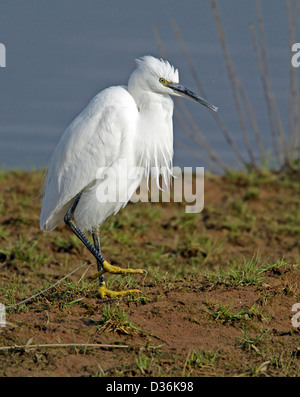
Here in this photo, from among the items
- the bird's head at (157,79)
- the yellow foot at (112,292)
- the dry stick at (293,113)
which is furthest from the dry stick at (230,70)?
the yellow foot at (112,292)

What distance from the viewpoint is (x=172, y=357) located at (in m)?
3.17

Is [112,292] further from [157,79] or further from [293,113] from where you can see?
[293,113]

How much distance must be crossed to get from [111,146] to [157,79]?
0.60 metres

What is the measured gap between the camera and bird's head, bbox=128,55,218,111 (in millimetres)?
4586

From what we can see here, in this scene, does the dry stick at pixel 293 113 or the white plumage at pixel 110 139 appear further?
the dry stick at pixel 293 113

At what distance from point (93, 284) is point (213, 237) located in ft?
8.77

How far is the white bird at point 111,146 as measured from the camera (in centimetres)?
452

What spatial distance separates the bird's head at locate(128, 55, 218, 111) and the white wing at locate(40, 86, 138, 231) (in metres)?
0.14

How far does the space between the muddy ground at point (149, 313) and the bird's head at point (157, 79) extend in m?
1.35

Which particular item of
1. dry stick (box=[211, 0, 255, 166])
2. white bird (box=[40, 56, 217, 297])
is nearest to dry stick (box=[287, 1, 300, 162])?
dry stick (box=[211, 0, 255, 166])

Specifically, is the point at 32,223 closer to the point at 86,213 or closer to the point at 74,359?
the point at 86,213

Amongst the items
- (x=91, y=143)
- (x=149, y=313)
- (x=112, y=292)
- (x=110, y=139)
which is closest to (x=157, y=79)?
(x=110, y=139)

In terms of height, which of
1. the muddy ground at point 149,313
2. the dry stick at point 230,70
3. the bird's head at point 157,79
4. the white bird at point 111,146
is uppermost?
the dry stick at point 230,70

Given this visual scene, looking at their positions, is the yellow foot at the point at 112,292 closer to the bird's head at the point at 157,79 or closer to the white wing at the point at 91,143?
the white wing at the point at 91,143
